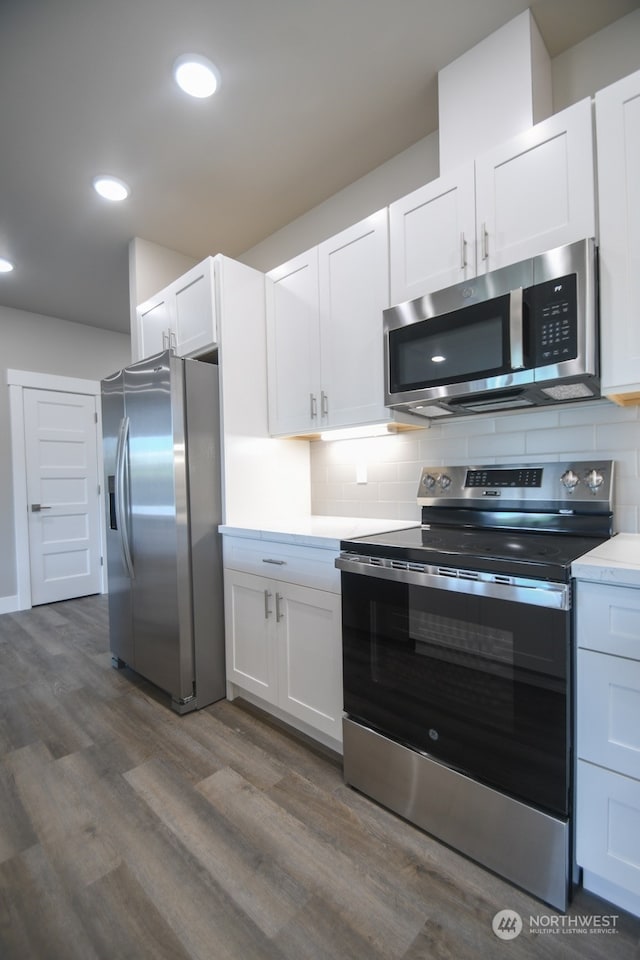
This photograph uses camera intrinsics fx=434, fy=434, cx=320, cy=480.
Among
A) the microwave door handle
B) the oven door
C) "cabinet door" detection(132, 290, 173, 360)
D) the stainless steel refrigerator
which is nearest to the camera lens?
the oven door

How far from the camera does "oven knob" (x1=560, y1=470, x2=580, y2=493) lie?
1.67m

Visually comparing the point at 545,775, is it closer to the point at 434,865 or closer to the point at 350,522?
the point at 434,865

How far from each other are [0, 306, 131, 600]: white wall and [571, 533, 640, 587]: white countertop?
474cm

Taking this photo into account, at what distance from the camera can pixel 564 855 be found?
1153mm

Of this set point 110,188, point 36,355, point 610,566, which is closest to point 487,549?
point 610,566

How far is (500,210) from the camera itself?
1580 mm

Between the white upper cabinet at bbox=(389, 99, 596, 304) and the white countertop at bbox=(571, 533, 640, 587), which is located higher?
the white upper cabinet at bbox=(389, 99, 596, 304)

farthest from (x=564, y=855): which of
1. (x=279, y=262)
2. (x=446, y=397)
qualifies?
(x=279, y=262)

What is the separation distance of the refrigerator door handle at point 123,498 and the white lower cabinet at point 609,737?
7.30 feet

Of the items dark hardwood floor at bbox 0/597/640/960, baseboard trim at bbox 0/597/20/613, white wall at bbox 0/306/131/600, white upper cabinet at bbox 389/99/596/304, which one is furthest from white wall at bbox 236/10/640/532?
baseboard trim at bbox 0/597/20/613

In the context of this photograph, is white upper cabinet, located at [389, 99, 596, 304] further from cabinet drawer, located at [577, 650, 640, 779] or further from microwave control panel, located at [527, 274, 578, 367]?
cabinet drawer, located at [577, 650, 640, 779]

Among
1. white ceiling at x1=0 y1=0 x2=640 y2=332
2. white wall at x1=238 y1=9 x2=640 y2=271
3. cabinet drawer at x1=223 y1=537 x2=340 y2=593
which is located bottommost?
cabinet drawer at x1=223 y1=537 x2=340 y2=593

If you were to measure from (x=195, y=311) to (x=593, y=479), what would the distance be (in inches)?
84.5

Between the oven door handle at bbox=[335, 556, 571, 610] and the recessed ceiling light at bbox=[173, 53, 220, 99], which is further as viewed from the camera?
the recessed ceiling light at bbox=[173, 53, 220, 99]
